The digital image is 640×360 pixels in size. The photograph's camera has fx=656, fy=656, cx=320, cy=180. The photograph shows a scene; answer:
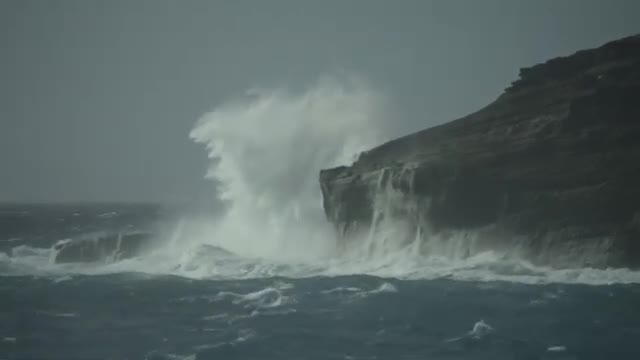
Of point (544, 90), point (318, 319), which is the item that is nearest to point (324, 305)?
point (318, 319)

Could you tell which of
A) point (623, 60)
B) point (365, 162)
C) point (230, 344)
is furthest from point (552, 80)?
point (230, 344)

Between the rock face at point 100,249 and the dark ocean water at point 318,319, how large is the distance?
14.8m

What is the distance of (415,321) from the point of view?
32938 mm

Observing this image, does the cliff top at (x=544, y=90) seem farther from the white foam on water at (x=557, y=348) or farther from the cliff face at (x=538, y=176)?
the white foam on water at (x=557, y=348)

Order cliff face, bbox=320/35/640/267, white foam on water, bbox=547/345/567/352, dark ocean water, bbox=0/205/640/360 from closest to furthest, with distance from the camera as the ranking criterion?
white foam on water, bbox=547/345/567/352 < dark ocean water, bbox=0/205/640/360 < cliff face, bbox=320/35/640/267

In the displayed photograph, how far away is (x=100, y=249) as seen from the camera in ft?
212

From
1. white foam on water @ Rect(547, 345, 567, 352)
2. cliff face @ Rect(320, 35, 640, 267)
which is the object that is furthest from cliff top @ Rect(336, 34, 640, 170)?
white foam on water @ Rect(547, 345, 567, 352)

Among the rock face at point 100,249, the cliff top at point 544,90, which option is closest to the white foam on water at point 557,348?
the cliff top at point 544,90

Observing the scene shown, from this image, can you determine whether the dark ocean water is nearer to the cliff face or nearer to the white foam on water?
the white foam on water

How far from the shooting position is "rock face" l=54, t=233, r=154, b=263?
63.8m

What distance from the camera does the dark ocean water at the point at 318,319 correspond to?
2708 cm

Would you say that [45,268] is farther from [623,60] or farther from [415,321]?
[623,60]

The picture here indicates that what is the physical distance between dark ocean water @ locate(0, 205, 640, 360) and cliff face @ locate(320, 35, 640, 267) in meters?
7.84

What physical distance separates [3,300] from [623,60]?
49080mm
